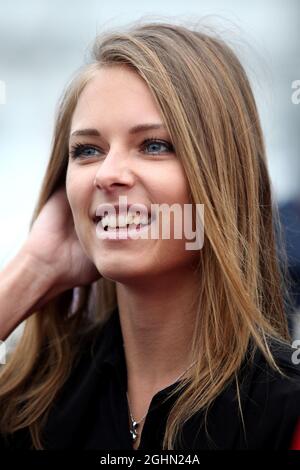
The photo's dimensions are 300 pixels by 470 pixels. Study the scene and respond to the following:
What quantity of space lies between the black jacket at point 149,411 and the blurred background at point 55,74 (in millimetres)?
617

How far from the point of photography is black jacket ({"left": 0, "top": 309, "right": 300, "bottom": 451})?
1582mm

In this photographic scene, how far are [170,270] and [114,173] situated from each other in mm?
260

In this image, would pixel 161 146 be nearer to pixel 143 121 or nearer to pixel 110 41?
pixel 143 121

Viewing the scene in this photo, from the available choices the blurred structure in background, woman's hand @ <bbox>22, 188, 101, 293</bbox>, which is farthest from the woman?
the blurred structure in background

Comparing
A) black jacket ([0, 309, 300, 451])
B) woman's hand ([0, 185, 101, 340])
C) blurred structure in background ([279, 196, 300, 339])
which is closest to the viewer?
black jacket ([0, 309, 300, 451])

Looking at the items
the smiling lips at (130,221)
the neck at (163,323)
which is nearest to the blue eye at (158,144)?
the smiling lips at (130,221)

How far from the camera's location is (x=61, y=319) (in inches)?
85.3

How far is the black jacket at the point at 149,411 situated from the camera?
158 cm

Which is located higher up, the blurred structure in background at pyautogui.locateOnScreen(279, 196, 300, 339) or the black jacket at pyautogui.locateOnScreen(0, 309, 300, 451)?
the blurred structure in background at pyautogui.locateOnScreen(279, 196, 300, 339)

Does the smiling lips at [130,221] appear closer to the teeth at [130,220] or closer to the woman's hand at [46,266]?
the teeth at [130,220]

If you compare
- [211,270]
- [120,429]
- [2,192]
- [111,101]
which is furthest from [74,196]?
[2,192]

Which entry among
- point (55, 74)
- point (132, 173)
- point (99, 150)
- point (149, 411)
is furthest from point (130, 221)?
point (55, 74)

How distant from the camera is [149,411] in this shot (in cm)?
171

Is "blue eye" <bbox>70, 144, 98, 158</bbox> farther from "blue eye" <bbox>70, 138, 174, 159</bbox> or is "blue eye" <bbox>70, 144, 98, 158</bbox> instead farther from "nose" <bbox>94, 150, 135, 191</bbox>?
"nose" <bbox>94, 150, 135, 191</bbox>
